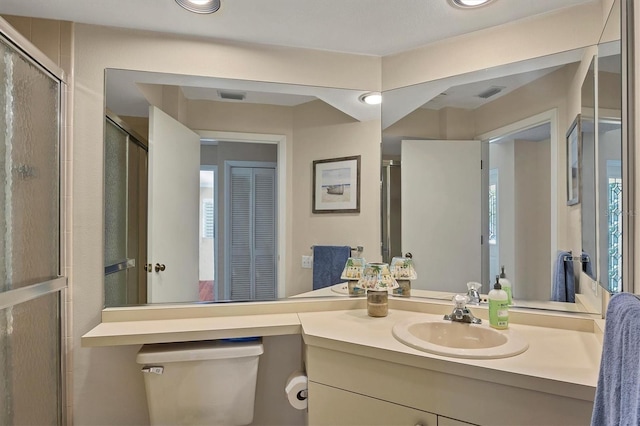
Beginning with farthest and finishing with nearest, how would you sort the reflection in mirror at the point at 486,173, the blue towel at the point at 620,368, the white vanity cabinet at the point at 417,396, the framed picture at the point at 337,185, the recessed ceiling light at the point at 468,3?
the framed picture at the point at 337,185
the reflection in mirror at the point at 486,173
the recessed ceiling light at the point at 468,3
the white vanity cabinet at the point at 417,396
the blue towel at the point at 620,368

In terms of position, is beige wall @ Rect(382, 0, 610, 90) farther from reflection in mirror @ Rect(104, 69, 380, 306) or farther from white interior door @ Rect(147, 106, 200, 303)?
white interior door @ Rect(147, 106, 200, 303)

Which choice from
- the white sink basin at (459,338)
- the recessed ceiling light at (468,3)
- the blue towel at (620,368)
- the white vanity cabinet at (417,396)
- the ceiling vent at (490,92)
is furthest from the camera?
the ceiling vent at (490,92)

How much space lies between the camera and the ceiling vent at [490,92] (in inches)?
63.1

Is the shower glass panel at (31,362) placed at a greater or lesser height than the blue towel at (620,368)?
lesser

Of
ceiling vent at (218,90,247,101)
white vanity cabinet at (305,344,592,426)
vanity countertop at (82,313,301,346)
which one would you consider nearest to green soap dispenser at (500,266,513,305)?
white vanity cabinet at (305,344,592,426)

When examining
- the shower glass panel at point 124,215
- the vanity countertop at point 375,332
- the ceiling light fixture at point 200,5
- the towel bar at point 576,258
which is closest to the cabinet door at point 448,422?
the vanity countertop at point 375,332

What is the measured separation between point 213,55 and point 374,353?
1.48 metres

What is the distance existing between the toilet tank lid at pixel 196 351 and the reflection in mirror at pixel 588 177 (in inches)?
52.6

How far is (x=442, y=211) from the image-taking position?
5.64 ft

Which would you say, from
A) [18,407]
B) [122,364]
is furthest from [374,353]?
[18,407]

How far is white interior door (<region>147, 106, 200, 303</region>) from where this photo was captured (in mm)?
1673

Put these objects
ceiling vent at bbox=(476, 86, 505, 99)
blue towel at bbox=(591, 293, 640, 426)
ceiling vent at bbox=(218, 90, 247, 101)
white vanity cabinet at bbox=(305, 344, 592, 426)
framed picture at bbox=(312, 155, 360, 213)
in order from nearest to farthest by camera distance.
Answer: blue towel at bbox=(591, 293, 640, 426) → white vanity cabinet at bbox=(305, 344, 592, 426) → ceiling vent at bbox=(476, 86, 505, 99) → ceiling vent at bbox=(218, 90, 247, 101) → framed picture at bbox=(312, 155, 360, 213)

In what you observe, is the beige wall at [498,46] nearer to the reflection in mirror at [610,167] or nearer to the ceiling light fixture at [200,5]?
the reflection in mirror at [610,167]

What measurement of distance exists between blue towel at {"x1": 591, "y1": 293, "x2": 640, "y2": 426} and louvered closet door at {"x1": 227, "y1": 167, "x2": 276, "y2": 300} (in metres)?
1.31
